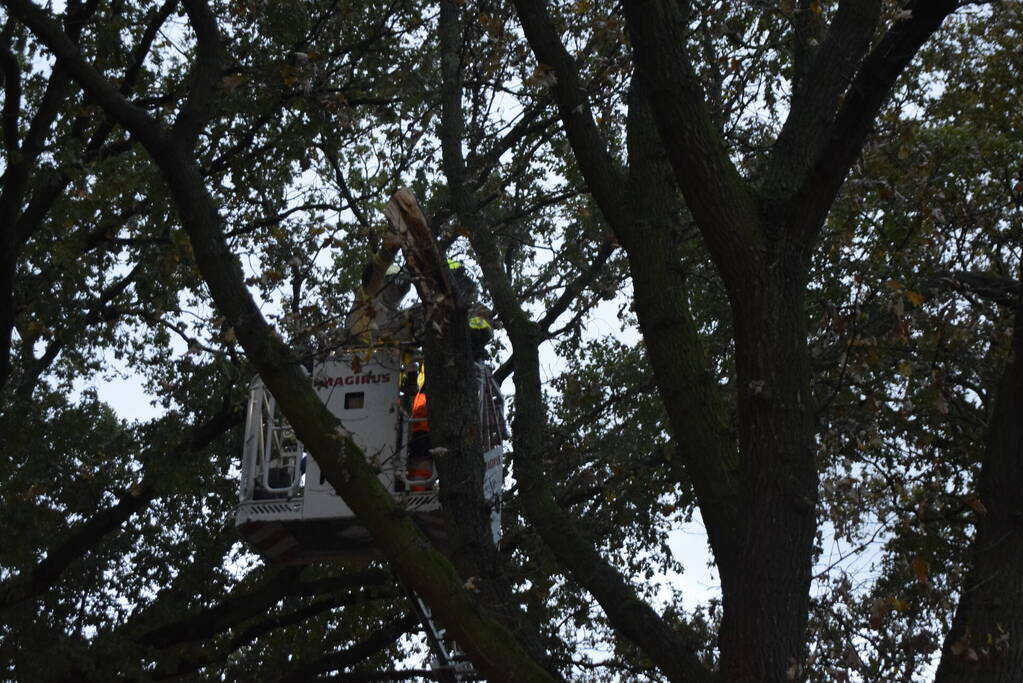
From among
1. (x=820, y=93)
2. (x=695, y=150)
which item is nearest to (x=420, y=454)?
(x=695, y=150)

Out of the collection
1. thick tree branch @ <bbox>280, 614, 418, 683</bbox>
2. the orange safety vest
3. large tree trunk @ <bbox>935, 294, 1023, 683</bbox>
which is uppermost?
the orange safety vest

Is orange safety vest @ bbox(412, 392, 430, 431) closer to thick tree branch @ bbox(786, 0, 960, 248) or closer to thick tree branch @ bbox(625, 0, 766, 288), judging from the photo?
thick tree branch @ bbox(625, 0, 766, 288)

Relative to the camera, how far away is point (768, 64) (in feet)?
31.3

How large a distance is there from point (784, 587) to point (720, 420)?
0.93 metres

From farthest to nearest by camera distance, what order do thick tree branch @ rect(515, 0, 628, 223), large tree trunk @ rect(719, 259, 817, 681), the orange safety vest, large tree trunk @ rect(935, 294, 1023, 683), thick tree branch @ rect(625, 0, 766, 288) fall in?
1. the orange safety vest
2. thick tree branch @ rect(515, 0, 628, 223)
3. thick tree branch @ rect(625, 0, 766, 288)
4. large tree trunk @ rect(719, 259, 817, 681)
5. large tree trunk @ rect(935, 294, 1023, 683)

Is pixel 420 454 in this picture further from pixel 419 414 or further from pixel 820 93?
pixel 820 93

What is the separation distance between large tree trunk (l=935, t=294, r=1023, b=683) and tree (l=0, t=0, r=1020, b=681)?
0.02m

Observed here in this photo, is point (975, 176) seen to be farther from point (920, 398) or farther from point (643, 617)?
point (643, 617)

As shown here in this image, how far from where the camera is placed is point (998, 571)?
520 centimetres

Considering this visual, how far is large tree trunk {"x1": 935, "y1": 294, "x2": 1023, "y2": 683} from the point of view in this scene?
196 inches

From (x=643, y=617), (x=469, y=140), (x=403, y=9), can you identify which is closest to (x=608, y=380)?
(x=469, y=140)

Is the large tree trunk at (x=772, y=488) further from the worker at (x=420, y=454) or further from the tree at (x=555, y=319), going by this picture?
the worker at (x=420, y=454)

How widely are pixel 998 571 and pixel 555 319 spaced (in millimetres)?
7633

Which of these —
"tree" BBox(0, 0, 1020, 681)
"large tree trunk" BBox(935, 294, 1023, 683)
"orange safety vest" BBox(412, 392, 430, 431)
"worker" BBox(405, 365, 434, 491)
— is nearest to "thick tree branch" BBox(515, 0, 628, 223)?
"tree" BBox(0, 0, 1020, 681)
